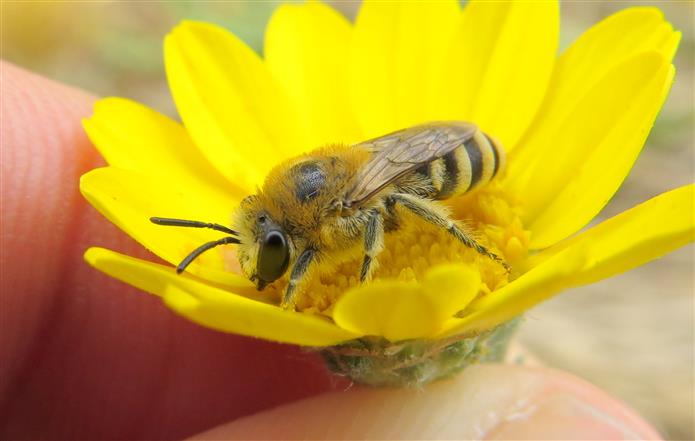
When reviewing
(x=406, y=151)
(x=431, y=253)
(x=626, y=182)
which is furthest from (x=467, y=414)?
(x=626, y=182)

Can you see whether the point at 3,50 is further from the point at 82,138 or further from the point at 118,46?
the point at 82,138

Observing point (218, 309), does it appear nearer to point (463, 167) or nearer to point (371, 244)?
point (371, 244)

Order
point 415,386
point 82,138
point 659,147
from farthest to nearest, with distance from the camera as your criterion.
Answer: point 659,147, point 82,138, point 415,386

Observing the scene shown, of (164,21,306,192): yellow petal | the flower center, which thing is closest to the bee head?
the flower center

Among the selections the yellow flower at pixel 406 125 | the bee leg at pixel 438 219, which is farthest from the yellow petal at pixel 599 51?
the bee leg at pixel 438 219

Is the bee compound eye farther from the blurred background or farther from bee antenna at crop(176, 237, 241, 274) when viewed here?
the blurred background

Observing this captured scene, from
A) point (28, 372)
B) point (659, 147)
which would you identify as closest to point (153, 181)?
point (28, 372)
